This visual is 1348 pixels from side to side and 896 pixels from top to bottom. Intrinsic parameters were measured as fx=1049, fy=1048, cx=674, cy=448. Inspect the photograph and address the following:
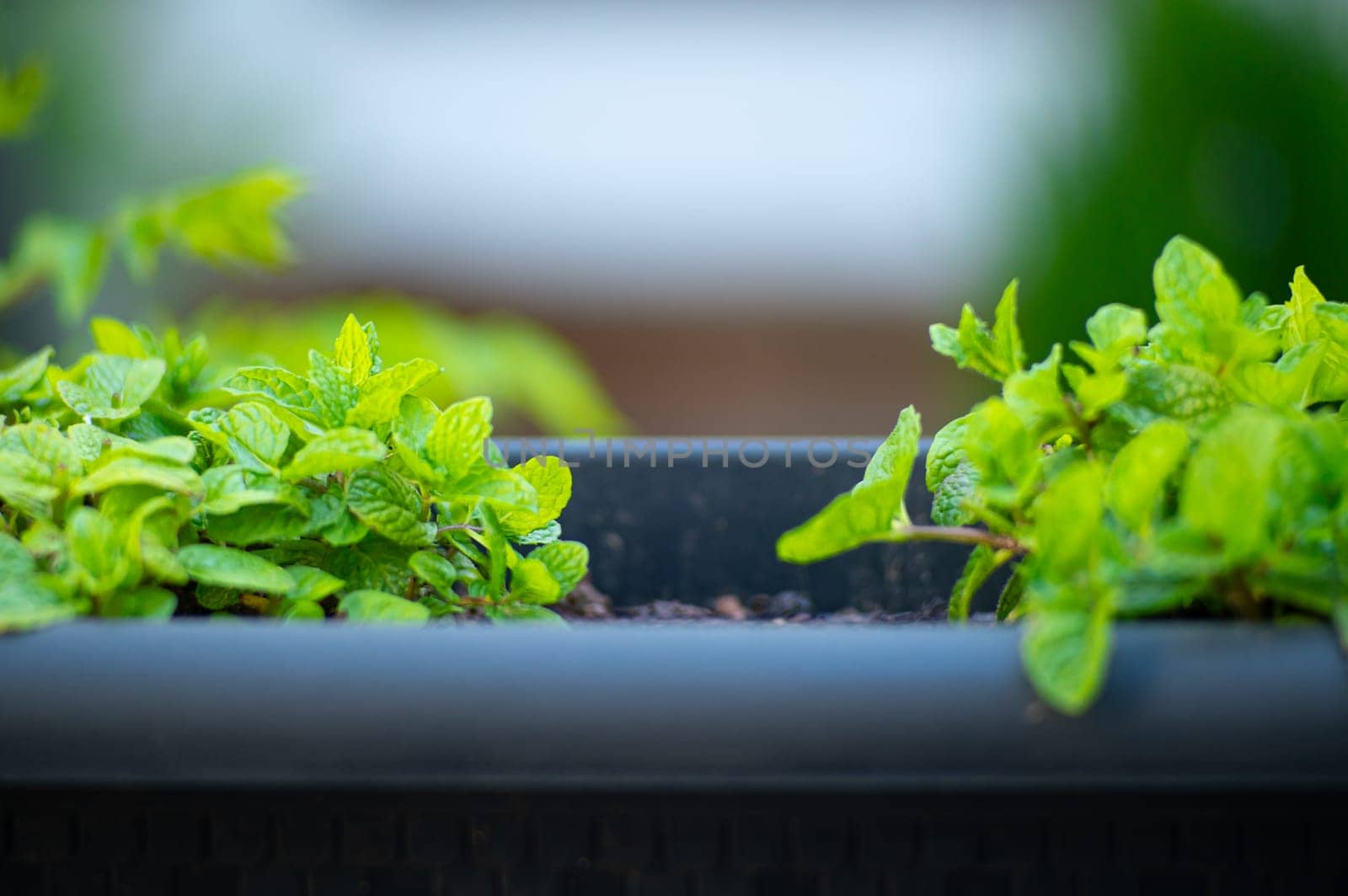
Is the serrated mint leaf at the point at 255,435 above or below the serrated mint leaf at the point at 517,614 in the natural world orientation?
above

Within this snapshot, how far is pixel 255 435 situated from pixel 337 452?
0.13 feet

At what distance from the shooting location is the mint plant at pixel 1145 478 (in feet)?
0.76

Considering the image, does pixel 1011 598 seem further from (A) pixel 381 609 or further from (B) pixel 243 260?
(B) pixel 243 260

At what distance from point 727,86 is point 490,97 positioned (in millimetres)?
482

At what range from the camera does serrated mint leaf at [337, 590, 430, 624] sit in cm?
28

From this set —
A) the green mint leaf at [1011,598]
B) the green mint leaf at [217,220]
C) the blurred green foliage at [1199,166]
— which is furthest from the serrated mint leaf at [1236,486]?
the blurred green foliage at [1199,166]

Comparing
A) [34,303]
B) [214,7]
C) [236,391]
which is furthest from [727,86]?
[236,391]

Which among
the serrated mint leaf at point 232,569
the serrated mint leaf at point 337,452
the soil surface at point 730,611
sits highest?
the serrated mint leaf at point 337,452

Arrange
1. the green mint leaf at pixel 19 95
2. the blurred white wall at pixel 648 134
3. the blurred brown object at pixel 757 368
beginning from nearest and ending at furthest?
1. the green mint leaf at pixel 19 95
2. the blurred white wall at pixel 648 134
3. the blurred brown object at pixel 757 368

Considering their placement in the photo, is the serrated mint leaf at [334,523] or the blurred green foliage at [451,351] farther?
the blurred green foliage at [451,351]

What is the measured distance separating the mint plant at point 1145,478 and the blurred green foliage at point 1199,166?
1.40m

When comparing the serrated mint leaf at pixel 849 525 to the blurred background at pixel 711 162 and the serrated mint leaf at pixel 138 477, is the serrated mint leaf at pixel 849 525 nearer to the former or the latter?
the serrated mint leaf at pixel 138 477

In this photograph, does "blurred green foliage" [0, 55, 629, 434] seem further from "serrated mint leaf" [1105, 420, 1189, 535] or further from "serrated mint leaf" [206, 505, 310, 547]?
"serrated mint leaf" [1105, 420, 1189, 535]

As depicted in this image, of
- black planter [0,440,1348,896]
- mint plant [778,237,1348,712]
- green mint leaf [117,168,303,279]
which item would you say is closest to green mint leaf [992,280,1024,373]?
mint plant [778,237,1348,712]
